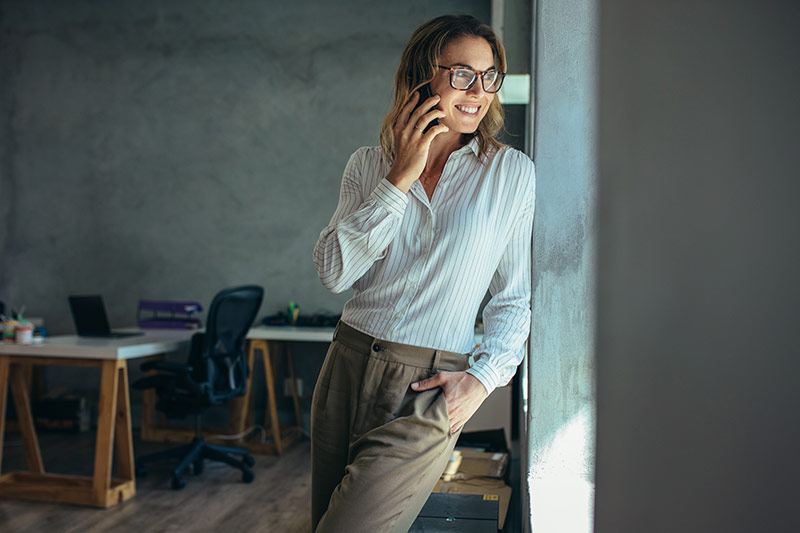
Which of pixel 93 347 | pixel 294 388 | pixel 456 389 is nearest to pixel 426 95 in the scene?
pixel 456 389

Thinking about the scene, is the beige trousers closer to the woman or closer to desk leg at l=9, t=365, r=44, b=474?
the woman

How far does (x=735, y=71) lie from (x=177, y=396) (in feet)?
12.9

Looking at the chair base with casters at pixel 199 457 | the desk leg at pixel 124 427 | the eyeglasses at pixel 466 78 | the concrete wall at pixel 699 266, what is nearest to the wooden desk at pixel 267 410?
the chair base with casters at pixel 199 457

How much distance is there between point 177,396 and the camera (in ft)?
12.7

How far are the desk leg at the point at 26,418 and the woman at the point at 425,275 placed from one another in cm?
300

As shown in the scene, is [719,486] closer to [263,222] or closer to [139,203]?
[263,222]

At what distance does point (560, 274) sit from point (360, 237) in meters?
0.52

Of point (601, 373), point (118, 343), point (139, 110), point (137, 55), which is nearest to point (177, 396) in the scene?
point (118, 343)

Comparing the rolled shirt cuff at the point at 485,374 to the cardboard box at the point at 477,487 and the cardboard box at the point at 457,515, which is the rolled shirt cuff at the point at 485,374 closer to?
the cardboard box at the point at 457,515

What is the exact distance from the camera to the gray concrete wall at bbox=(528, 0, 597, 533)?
1.47 meters

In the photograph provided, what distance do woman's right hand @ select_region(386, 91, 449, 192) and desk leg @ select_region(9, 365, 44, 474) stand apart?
10.6ft

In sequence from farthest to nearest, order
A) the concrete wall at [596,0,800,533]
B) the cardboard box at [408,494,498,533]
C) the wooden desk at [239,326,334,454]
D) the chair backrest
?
the wooden desk at [239,326,334,454], the chair backrest, the cardboard box at [408,494,498,533], the concrete wall at [596,0,800,533]

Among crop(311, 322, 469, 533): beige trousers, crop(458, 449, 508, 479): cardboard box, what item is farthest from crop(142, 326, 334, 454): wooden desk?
crop(311, 322, 469, 533): beige trousers

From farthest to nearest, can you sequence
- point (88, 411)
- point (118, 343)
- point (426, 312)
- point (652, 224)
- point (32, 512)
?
point (88, 411) < point (118, 343) < point (32, 512) < point (426, 312) < point (652, 224)
